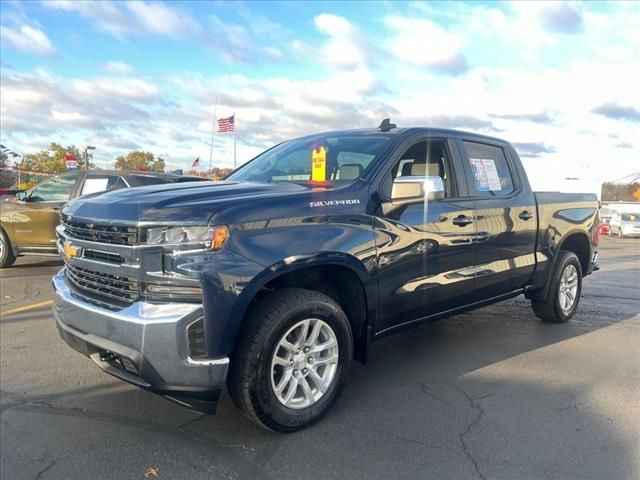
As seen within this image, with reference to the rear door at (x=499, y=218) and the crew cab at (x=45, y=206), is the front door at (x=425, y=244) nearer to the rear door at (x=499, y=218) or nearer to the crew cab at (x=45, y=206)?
the rear door at (x=499, y=218)

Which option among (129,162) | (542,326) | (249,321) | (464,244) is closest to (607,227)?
(542,326)

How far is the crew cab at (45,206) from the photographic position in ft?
27.8

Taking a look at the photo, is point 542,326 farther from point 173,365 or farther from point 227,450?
point 173,365

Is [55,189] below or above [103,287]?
above

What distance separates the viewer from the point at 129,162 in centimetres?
5491

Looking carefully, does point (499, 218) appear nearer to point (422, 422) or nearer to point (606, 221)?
point (422, 422)

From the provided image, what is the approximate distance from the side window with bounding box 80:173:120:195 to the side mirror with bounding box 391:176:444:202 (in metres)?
6.13

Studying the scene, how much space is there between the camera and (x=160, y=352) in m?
2.72

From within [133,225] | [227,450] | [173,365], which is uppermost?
[133,225]

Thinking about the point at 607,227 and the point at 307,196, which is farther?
the point at 607,227

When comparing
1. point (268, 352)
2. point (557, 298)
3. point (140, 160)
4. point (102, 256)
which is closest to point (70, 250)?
point (102, 256)

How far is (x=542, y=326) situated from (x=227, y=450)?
13.5 ft

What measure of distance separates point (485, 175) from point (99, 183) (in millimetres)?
6396

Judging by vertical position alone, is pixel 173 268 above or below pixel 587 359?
above
